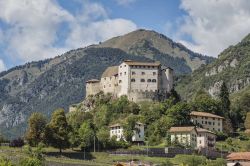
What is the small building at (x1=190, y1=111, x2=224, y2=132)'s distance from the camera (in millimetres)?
154250

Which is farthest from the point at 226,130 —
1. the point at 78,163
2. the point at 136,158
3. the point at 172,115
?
the point at 78,163

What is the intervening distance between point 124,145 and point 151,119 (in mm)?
15101

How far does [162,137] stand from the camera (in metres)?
145

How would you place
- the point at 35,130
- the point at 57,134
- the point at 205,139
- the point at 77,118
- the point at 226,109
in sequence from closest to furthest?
1. the point at 57,134
2. the point at 35,130
3. the point at 205,139
4. the point at 77,118
5. the point at 226,109

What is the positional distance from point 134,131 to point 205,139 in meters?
16.6

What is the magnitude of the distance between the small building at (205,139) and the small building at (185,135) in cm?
100

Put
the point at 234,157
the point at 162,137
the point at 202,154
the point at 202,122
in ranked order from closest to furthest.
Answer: the point at 234,157
the point at 202,154
the point at 162,137
the point at 202,122

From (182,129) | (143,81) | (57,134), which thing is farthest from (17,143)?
(143,81)

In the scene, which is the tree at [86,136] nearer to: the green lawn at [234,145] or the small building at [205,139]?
the small building at [205,139]

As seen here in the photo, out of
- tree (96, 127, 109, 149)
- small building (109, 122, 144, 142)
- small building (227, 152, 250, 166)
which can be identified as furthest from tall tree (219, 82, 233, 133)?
small building (227, 152, 250, 166)

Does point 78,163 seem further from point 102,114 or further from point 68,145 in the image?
point 102,114

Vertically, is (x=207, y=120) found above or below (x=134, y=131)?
above

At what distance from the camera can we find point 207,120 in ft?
509

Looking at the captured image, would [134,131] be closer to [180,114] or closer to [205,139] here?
[180,114]
